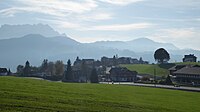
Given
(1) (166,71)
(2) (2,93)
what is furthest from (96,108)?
(1) (166,71)

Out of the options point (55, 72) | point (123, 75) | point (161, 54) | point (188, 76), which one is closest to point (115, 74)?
point (123, 75)

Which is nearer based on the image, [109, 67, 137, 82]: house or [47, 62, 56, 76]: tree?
[109, 67, 137, 82]: house

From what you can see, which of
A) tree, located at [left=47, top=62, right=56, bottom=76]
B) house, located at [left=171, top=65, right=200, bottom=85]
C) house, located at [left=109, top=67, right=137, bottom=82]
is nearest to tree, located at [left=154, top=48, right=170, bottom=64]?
house, located at [left=109, top=67, right=137, bottom=82]

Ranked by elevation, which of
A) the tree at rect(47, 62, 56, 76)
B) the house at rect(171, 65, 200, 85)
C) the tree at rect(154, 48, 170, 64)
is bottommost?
the house at rect(171, 65, 200, 85)

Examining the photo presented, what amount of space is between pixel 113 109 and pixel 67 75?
94.1 metres

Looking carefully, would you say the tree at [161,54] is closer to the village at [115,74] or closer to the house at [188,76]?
the village at [115,74]

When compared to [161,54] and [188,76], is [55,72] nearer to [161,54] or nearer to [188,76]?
[161,54]

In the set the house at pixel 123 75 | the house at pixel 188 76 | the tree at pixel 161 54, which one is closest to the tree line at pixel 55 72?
the house at pixel 123 75

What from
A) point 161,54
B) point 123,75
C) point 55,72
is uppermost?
point 161,54

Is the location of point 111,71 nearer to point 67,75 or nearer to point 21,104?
point 67,75

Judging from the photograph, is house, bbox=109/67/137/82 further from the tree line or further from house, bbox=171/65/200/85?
house, bbox=171/65/200/85

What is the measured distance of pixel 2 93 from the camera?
2527 centimetres

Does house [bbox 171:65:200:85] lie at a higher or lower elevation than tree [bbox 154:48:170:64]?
lower

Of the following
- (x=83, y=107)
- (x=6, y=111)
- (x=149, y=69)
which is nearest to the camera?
(x=6, y=111)
